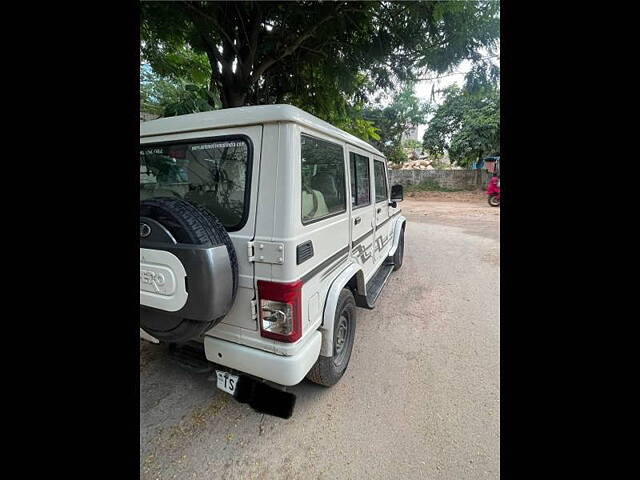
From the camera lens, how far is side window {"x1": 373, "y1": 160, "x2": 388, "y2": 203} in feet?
12.0

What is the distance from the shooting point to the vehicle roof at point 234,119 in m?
1.56

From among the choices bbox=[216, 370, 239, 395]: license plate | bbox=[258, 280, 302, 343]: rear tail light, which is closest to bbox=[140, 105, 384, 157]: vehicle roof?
bbox=[258, 280, 302, 343]: rear tail light

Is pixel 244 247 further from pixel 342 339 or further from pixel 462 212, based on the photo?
pixel 462 212

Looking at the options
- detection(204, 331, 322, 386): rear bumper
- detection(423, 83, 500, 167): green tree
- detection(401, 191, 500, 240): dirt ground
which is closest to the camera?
detection(204, 331, 322, 386): rear bumper

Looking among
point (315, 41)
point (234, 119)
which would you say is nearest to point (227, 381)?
point (234, 119)

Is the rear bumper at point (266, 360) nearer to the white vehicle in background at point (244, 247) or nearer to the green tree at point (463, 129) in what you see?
the white vehicle in background at point (244, 247)

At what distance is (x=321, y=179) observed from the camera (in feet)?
6.82

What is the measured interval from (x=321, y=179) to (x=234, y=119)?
70 cm

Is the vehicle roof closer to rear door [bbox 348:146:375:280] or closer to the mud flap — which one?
rear door [bbox 348:146:375:280]

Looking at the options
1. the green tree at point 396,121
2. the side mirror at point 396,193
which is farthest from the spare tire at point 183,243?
the green tree at point 396,121

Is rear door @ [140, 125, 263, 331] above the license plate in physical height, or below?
above

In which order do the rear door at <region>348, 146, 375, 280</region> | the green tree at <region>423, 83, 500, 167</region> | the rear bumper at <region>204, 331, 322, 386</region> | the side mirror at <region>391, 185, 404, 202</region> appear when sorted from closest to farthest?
the rear bumper at <region>204, 331, 322, 386</region> → the rear door at <region>348, 146, 375, 280</region> → the side mirror at <region>391, 185, 404, 202</region> → the green tree at <region>423, 83, 500, 167</region>

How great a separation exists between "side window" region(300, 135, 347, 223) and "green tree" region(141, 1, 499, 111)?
2727 mm
